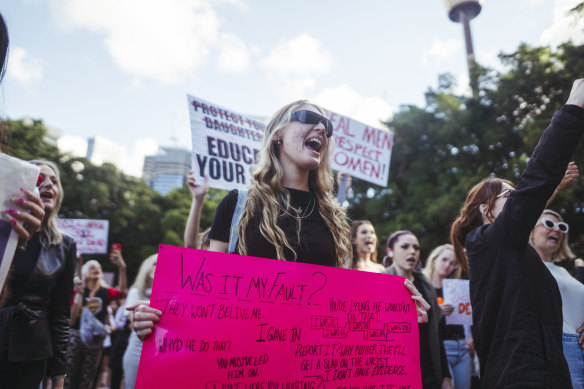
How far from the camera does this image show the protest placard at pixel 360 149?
5.86 metres

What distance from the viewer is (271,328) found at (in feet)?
5.48

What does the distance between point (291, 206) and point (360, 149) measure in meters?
4.06

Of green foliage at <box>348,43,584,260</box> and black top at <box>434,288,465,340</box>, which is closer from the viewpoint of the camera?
black top at <box>434,288,465,340</box>

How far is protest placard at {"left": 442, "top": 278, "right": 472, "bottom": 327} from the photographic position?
15.3ft

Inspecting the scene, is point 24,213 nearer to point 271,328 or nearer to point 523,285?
point 271,328

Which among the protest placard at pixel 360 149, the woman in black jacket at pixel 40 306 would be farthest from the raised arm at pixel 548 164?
the protest placard at pixel 360 149

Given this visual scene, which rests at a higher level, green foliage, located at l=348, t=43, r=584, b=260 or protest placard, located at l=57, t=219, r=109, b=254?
green foliage, located at l=348, t=43, r=584, b=260

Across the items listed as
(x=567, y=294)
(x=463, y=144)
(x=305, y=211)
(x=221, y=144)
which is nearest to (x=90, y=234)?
(x=221, y=144)

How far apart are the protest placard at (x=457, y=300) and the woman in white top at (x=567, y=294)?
40.6 inches

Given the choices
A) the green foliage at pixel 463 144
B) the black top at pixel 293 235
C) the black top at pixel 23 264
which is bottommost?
the black top at pixel 23 264

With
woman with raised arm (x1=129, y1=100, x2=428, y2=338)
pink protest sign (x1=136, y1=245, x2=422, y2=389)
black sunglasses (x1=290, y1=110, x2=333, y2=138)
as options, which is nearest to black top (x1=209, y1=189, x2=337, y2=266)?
woman with raised arm (x1=129, y1=100, x2=428, y2=338)

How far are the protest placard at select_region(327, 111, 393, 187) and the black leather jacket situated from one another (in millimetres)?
3787

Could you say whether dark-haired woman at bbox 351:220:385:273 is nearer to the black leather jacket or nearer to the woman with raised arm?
the woman with raised arm

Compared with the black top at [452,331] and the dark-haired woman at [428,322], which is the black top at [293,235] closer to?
the dark-haired woman at [428,322]
